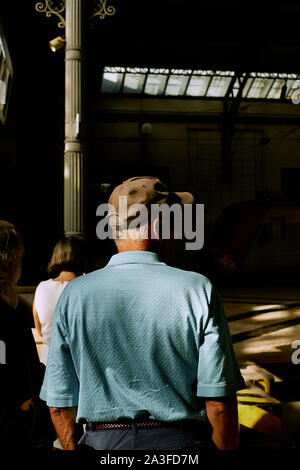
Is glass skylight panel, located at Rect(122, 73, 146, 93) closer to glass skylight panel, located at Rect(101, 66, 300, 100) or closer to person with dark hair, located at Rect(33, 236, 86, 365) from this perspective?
glass skylight panel, located at Rect(101, 66, 300, 100)

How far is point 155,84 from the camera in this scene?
22.3 meters

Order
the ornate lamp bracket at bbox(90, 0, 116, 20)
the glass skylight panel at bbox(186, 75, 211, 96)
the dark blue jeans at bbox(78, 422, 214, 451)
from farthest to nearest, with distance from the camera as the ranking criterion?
1. the glass skylight panel at bbox(186, 75, 211, 96)
2. the ornate lamp bracket at bbox(90, 0, 116, 20)
3. the dark blue jeans at bbox(78, 422, 214, 451)

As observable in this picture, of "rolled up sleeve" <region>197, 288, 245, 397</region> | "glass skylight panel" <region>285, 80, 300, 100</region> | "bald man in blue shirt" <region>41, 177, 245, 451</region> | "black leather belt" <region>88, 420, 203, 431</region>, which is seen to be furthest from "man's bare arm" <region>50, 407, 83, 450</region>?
"glass skylight panel" <region>285, 80, 300, 100</region>

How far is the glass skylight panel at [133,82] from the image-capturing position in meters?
21.6

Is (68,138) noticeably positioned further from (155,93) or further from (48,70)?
(155,93)

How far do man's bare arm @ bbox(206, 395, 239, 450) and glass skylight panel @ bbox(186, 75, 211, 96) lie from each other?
72.4 ft

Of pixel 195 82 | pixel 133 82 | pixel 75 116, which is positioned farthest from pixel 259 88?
pixel 75 116

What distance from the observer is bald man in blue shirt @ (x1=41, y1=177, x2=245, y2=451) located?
64.9 inches

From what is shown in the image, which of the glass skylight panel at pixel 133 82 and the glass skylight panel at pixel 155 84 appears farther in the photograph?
the glass skylight panel at pixel 155 84

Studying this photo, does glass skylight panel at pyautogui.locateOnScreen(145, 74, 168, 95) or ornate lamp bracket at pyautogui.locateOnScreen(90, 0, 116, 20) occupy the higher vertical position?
glass skylight panel at pyautogui.locateOnScreen(145, 74, 168, 95)

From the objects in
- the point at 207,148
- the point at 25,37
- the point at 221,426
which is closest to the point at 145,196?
the point at 221,426

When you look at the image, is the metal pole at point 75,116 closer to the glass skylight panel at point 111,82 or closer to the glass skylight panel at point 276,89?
the glass skylight panel at point 111,82

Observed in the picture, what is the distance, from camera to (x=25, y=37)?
1538cm

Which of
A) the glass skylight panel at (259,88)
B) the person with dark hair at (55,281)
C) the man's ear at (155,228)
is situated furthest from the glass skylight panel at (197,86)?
the man's ear at (155,228)
